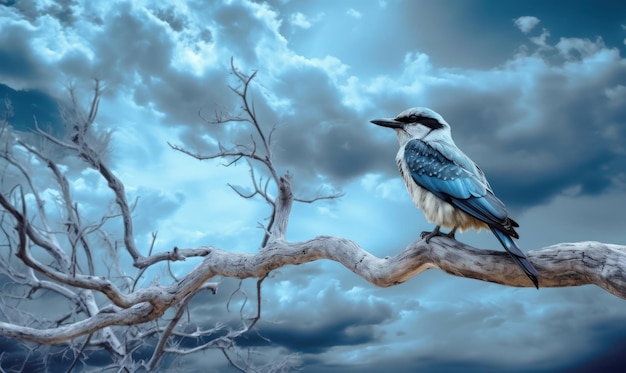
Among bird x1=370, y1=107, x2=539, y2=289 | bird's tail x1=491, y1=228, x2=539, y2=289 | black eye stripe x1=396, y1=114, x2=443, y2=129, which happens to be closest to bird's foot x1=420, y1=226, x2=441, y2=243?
bird x1=370, y1=107, x2=539, y2=289

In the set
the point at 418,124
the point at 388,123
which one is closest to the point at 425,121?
the point at 418,124

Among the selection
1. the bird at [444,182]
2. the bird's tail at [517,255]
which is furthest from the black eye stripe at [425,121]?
the bird's tail at [517,255]

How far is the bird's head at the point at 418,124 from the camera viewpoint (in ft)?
11.7

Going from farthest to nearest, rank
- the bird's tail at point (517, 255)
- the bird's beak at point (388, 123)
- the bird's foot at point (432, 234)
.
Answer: the bird's beak at point (388, 123) < the bird's foot at point (432, 234) < the bird's tail at point (517, 255)

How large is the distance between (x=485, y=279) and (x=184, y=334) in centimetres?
533

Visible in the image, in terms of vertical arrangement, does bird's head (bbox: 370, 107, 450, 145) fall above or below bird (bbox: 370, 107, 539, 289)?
above

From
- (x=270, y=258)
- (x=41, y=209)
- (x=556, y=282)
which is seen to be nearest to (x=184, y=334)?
(x=41, y=209)

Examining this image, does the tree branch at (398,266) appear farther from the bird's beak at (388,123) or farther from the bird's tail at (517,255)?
the bird's beak at (388,123)

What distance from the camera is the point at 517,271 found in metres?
2.87

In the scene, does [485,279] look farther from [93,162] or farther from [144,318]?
[93,162]

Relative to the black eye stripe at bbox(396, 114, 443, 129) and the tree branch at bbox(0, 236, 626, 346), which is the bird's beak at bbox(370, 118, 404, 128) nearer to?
the black eye stripe at bbox(396, 114, 443, 129)

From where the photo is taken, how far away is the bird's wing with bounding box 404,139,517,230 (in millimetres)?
2828

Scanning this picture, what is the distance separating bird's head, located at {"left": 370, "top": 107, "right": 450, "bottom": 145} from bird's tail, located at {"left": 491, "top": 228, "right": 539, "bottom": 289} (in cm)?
96

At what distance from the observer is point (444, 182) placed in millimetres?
3141
